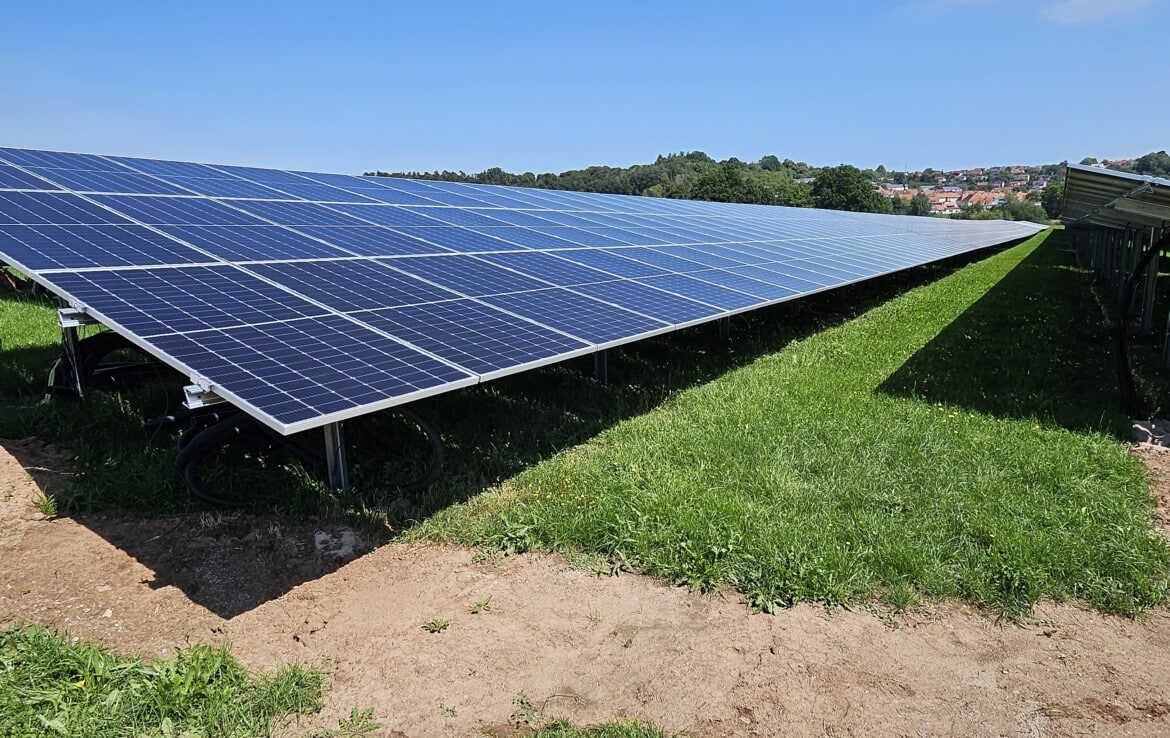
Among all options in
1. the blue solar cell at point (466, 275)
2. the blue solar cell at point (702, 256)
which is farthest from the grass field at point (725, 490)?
the blue solar cell at point (702, 256)

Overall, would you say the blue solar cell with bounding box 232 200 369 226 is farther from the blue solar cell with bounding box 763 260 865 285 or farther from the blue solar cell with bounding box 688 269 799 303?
the blue solar cell with bounding box 763 260 865 285

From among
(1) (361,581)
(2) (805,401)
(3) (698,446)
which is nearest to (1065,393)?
(2) (805,401)

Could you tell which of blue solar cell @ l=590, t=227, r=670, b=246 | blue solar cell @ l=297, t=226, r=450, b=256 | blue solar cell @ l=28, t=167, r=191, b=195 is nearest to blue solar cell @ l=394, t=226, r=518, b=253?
blue solar cell @ l=297, t=226, r=450, b=256

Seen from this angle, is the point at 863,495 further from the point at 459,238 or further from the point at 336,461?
the point at 459,238

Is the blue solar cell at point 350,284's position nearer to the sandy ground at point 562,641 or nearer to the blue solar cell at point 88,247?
the blue solar cell at point 88,247

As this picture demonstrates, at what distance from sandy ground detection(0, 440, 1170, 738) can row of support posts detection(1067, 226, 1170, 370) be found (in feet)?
25.6

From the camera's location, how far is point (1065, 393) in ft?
33.2

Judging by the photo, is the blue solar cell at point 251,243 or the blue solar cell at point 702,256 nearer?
the blue solar cell at point 251,243

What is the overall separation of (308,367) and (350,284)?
2.61m

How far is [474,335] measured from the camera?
709 cm

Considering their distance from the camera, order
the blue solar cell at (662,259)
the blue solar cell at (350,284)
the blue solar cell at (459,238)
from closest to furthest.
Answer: the blue solar cell at (350,284)
the blue solar cell at (459,238)
the blue solar cell at (662,259)

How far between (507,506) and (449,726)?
272cm

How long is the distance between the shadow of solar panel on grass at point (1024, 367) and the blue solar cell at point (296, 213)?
8672mm

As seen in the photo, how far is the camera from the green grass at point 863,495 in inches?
217
